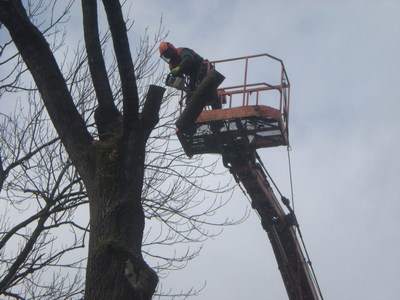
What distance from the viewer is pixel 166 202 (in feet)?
23.9

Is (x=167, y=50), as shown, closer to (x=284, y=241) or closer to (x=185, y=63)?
(x=185, y=63)

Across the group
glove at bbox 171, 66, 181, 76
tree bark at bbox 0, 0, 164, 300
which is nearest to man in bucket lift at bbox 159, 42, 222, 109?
glove at bbox 171, 66, 181, 76

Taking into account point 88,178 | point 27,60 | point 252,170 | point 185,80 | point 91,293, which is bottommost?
point 91,293

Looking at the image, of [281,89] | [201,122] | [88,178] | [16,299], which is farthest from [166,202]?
[88,178]

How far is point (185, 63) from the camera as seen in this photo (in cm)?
768

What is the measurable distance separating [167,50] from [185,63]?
271 millimetres

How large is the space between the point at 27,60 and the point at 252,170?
193 inches

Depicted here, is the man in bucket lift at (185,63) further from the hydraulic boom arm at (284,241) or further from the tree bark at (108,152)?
the tree bark at (108,152)

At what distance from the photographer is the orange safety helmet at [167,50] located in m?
7.69

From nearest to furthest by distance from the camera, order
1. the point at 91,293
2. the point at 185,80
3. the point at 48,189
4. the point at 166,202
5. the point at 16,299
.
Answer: the point at 91,293
the point at 16,299
the point at 48,189
the point at 166,202
the point at 185,80

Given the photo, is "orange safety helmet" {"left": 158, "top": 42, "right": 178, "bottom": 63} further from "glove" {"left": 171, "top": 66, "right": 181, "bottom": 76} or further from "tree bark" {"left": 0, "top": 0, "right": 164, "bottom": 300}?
"tree bark" {"left": 0, "top": 0, "right": 164, "bottom": 300}

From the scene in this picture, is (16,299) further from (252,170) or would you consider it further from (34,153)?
(252,170)

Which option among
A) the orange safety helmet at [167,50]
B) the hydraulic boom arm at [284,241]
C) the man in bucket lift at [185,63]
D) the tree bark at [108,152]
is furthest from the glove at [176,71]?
the tree bark at [108,152]

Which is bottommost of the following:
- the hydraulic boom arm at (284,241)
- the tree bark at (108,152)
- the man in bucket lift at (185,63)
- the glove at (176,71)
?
the tree bark at (108,152)
